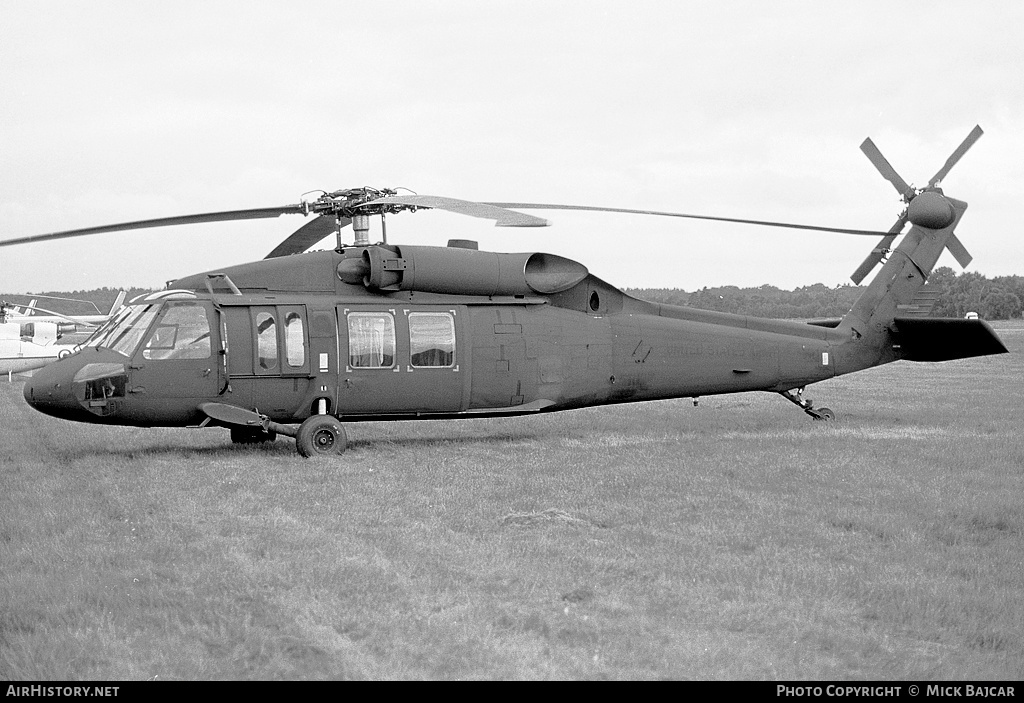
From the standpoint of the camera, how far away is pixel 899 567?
255 inches

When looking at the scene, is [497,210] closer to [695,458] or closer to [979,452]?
[695,458]

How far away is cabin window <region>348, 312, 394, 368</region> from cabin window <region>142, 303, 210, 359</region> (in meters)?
1.77

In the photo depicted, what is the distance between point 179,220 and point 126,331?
148 cm

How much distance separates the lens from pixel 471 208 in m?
10.4

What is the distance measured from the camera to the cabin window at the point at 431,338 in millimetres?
12914

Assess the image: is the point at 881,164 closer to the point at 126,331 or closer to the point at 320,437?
the point at 320,437

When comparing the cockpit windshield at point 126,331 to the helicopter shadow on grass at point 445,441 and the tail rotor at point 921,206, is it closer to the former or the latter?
the helicopter shadow on grass at point 445,441

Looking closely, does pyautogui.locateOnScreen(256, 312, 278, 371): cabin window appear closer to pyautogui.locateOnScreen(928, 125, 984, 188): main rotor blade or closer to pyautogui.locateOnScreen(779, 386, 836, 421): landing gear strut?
pyautogui.locateOnScreen(779, 386, 836, 421): landing gear strut

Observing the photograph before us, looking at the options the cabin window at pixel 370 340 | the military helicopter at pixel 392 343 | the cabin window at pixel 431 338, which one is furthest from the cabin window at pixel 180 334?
the cabin window at pixel 431 338

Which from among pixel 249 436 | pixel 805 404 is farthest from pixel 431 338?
pixel 805 404

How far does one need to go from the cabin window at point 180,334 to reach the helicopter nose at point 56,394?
2.94 feet

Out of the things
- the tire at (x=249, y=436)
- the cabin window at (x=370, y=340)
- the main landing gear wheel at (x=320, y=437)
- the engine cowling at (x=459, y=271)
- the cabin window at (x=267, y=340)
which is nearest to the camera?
the main landing gear wheel at (x=320, y=437)

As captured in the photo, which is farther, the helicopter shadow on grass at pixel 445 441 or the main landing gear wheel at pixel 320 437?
the helicopter shadow on grass at pixel 445 441
